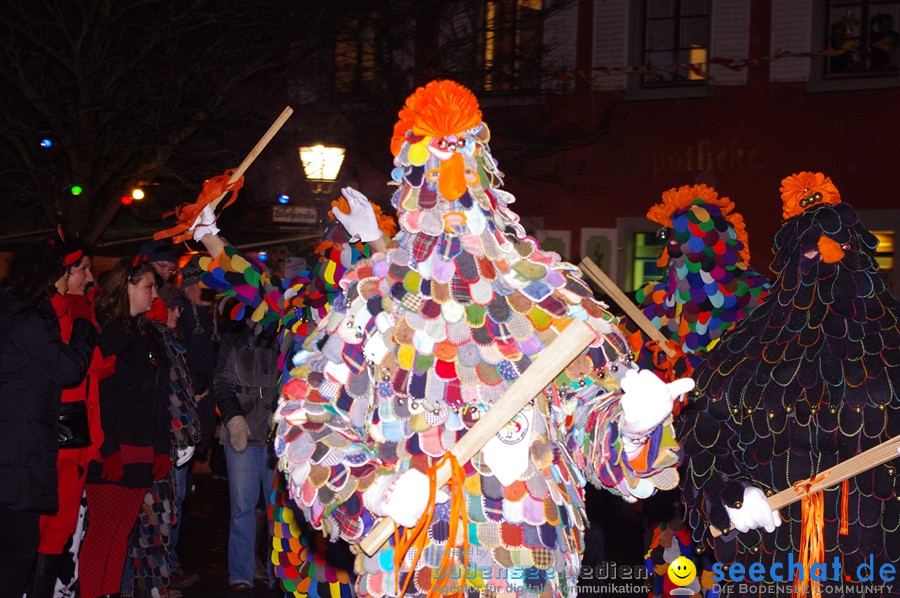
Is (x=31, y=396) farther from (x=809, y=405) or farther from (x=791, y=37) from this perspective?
(x=791, y=37)

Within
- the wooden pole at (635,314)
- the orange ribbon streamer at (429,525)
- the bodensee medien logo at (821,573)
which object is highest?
the wooden pole at (635,314)

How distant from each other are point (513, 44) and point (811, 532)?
11.5 meters

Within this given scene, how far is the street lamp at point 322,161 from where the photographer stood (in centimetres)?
1005

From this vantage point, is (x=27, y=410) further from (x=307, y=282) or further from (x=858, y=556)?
(x=858, y=556)

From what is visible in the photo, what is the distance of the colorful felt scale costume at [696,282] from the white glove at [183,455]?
256 centimetres

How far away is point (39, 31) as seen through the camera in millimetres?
11133

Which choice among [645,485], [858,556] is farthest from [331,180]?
[645,485]

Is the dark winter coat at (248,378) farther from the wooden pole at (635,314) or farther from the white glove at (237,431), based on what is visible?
the wooden pole at (635,314)

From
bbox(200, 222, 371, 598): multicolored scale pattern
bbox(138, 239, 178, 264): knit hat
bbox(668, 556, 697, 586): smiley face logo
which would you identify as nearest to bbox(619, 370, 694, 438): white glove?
bbox(200, 222, 371, 598): multicolored scale pattern

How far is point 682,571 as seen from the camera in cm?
564

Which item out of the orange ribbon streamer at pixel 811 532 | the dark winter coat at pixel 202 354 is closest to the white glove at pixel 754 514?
the orange ribbon streamer at pixel 811 532

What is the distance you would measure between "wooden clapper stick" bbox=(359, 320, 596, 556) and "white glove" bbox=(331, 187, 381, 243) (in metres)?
1.96

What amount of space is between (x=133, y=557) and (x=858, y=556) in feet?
12.9

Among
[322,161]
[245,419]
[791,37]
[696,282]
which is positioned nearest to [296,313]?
[245,419]
